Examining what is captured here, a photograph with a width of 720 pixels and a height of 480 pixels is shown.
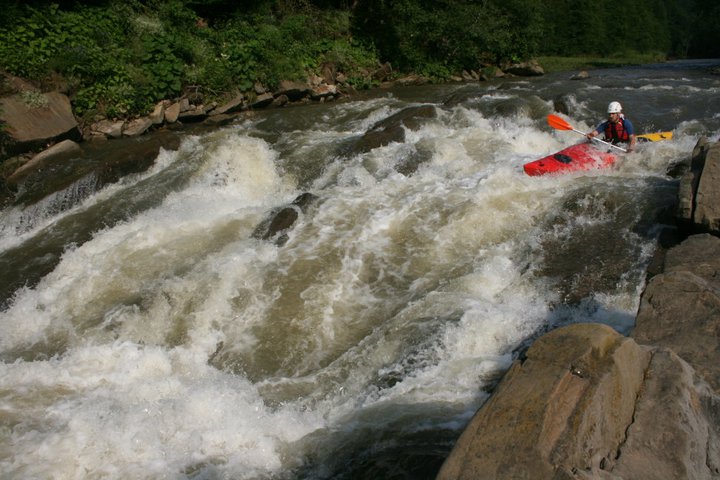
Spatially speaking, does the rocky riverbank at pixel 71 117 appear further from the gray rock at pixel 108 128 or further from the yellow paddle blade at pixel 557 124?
the yellow paddle blade at pixel 557 124

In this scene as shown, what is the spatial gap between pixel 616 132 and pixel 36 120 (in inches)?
381

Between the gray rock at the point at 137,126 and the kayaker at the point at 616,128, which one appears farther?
the gray rock at the point at 137,126

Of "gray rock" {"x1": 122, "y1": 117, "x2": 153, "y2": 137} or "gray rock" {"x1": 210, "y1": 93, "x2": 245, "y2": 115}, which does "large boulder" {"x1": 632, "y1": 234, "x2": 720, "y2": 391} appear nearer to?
"gray rock" {"x1": 122, "y1": 117, "x2": 153, "y2": 137}

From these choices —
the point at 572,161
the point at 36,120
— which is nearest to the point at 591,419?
the point at 572,161

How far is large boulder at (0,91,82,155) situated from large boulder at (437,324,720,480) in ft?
30.4

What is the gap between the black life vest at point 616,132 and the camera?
7.55 meters

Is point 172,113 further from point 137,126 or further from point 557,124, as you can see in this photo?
point 557,124

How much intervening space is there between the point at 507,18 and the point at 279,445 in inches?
710

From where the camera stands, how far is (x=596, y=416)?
224 centimetres

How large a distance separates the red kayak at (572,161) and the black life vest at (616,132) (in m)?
0.62

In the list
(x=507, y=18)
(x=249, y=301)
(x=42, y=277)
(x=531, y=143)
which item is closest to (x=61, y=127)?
(x=42, y=277)

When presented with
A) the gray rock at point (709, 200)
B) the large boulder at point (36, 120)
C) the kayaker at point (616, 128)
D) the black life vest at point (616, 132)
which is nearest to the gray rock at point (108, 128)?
the large boulder at point (36, 120)

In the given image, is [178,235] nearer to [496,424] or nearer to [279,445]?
[279,445]

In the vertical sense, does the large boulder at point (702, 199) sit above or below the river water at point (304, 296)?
above
